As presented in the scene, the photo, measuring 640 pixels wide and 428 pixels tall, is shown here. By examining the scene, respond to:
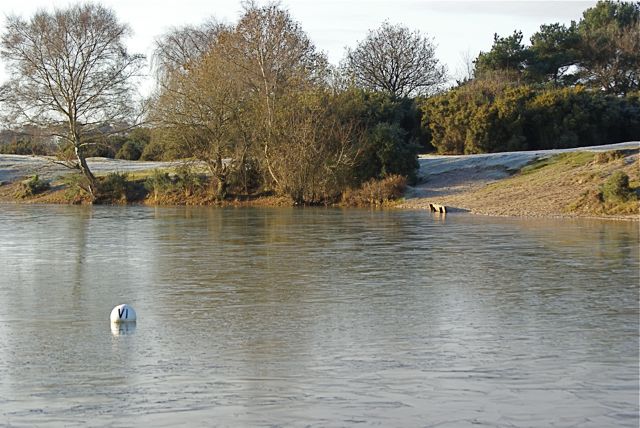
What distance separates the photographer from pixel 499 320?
42.6 feet

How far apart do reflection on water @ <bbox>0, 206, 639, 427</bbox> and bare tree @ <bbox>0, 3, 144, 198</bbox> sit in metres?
24.9

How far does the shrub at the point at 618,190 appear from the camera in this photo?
30.9 metres

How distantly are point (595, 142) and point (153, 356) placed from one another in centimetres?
4350

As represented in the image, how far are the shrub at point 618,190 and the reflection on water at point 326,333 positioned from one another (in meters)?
8.02

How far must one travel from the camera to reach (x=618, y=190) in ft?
102

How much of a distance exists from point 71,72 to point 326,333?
3834 centimetres

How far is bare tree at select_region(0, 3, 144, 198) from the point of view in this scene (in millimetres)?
46688

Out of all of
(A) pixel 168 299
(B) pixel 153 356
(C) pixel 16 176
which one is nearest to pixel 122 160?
(C) pixel 16 176

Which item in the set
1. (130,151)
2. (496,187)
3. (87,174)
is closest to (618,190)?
(496,187)

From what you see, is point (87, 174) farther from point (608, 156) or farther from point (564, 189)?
point (608, 156)

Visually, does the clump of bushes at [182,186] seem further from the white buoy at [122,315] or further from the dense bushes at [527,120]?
the white buoy at [122,315]

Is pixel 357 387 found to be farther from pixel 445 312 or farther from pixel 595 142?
pixel 595 142

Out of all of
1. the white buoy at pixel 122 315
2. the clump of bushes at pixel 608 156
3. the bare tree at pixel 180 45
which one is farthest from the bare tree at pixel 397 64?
the white buoy at pixel 122 315

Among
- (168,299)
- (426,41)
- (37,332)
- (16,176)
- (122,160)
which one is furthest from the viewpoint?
(426,41)
